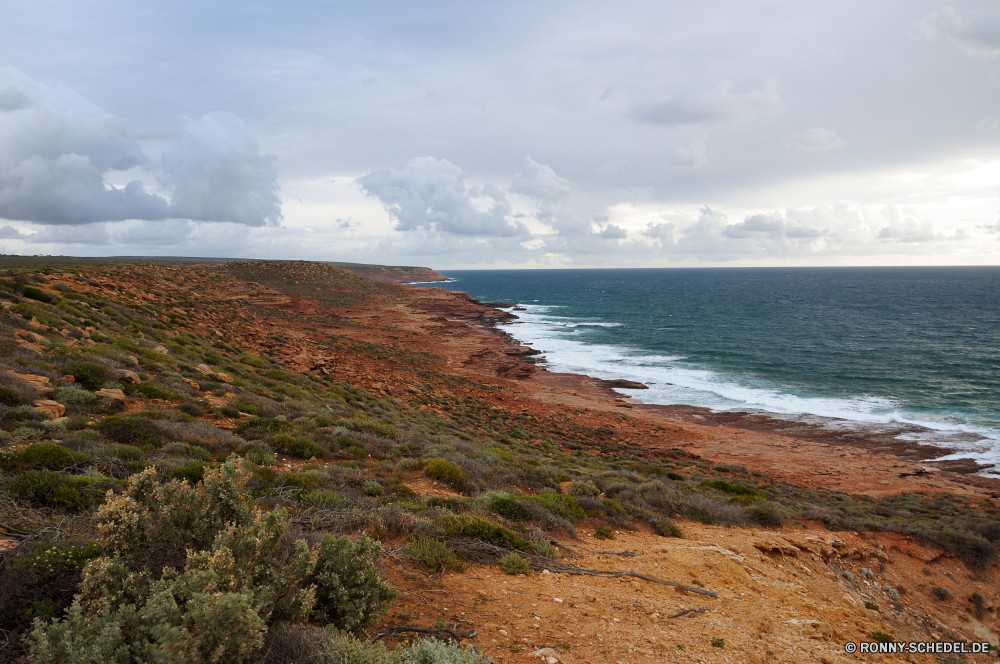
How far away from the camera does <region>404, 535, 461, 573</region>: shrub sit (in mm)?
6168

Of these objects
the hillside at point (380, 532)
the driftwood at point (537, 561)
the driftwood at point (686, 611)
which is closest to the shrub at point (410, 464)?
the hillside at point (380, 532)

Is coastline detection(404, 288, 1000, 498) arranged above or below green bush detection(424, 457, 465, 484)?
below

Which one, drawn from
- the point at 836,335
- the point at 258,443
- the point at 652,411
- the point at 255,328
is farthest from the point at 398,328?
the point at 836,335

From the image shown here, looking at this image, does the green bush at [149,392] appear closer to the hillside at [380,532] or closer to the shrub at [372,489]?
the hillside at [380,532]

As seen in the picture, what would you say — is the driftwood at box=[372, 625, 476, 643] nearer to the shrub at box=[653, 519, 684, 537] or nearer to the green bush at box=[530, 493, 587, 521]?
the green bush at box=[530, 493, 587, 521]

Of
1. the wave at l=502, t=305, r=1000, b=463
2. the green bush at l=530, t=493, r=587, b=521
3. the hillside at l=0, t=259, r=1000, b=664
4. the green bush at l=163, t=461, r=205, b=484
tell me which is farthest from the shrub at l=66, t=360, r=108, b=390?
the wave at l=502, t=305, r=1000, b=463

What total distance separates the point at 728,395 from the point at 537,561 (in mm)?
32898

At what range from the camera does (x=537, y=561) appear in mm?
6941

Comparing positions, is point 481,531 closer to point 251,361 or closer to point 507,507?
point 507,507

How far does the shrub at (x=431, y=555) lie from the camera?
20.2 ft

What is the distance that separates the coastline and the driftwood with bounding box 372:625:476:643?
20139 mm

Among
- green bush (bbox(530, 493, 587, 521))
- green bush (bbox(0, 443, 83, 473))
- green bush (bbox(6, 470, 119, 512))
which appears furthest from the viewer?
green bush (bbox(530, 493, 587, 521))

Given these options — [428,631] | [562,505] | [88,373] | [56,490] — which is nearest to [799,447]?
[562,505]

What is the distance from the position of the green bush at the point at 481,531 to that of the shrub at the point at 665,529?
3842mm
